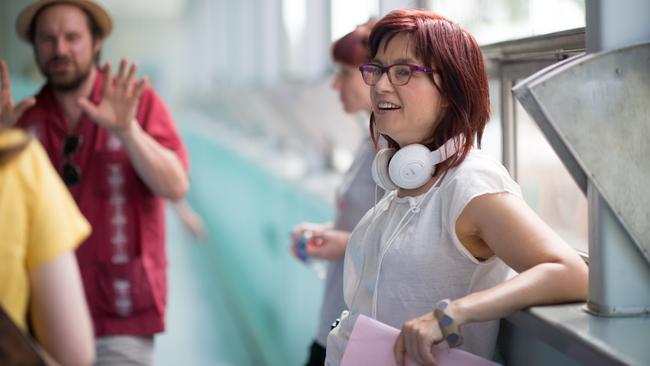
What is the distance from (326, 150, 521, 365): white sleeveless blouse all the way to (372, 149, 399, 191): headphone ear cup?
4 centimetres

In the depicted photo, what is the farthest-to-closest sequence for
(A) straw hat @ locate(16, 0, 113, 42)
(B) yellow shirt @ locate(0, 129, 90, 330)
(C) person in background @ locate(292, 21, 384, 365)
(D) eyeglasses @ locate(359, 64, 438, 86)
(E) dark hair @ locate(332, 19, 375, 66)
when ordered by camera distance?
(A) straw hat @ locate(16, 0, 113, 42), (E) dark hair @ locate(332, 19, 375, 66), (C) person in background @ locate(292, 21, 384, 365), (D) eyeglasses @ locate(359, 64, 438, 86), (B) yellow shirt @ locate(0, 129, 90, 330)

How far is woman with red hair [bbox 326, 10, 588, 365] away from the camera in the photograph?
6.29 feet

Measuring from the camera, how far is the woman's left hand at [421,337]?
6.15 feet

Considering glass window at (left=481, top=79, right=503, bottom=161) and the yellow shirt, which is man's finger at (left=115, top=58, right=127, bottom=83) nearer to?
glass window at (left=481, top=79, right=503, bottom=161)

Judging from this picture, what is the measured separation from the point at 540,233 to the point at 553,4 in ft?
3.13

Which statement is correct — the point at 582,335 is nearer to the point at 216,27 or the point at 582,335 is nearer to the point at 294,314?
the point at 294,314

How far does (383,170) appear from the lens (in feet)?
7.19

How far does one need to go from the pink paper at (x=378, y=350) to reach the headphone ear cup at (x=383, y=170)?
31 centimetres

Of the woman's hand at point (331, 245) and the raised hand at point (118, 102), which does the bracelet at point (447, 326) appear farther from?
the raised hand at point (118, 102)

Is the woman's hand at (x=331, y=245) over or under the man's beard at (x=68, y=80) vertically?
under

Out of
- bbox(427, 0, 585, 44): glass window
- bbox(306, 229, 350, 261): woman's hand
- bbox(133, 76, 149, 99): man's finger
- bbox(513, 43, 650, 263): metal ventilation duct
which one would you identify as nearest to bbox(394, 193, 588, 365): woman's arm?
bbox(513, 43, 650, 263): metal ventilation duct

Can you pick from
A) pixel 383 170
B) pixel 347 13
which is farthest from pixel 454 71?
pixel 347 13

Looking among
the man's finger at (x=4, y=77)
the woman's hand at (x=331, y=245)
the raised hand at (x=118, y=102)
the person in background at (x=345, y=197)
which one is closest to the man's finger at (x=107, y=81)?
the raised hand at (x=118, y=102)

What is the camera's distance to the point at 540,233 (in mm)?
1911
